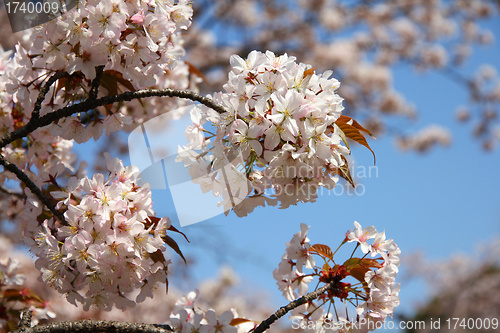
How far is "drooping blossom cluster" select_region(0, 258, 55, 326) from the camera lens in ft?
5.90

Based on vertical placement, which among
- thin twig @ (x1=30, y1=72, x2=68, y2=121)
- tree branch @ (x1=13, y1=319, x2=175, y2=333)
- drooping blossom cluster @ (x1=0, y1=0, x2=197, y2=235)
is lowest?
tree branch @ (x1=13, y1=319, x2=175, y2=333)

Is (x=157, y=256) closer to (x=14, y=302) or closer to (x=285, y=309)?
(x=285, y=309)

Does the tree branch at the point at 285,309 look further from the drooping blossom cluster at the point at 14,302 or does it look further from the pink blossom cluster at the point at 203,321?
the drooping blossom cluster at the point at 14,302

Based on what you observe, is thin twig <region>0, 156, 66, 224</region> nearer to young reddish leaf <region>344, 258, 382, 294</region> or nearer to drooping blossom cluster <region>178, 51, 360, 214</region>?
drooping blossom cluster <region>178, 51, 360, 214</region>

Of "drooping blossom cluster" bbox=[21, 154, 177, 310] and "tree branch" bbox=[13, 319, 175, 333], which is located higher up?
"drooping blossom cluster" bbox=[21, 154, 177, 310]

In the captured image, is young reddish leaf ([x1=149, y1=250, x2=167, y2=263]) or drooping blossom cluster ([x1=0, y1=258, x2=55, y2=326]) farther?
drooping blossom cluster ([x1=0, y1=258, x2=55, y2=326])

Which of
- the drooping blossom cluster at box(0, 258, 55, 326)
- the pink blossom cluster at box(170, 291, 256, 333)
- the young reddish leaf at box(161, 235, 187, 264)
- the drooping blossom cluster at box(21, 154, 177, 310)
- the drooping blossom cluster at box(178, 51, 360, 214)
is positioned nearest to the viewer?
the drooping blossom cluster at box(178, 51, 360, 214)

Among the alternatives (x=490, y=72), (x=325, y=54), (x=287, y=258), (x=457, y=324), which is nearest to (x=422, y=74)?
(x=490, y=72)

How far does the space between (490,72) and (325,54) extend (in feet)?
13.1

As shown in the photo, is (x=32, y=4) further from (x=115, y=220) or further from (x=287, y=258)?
(x=287, y=258)

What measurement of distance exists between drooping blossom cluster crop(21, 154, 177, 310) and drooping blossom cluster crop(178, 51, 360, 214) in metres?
0.21

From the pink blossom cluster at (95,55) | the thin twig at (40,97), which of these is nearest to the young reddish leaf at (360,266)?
the pink blossom cluster at (95,55)

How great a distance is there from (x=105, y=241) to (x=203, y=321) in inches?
21.6

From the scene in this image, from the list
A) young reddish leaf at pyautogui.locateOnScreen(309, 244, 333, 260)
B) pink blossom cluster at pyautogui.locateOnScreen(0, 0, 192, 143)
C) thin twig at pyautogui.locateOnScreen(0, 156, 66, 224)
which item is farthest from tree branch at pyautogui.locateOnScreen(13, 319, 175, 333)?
pink blossom cluster at pyautogui.locateOnScreen(0, 0, 192, 143)
